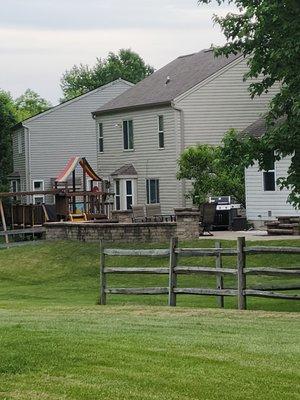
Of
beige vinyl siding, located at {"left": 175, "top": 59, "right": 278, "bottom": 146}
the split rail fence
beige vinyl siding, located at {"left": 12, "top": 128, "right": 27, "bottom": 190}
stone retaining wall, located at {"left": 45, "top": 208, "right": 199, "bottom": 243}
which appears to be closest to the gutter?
beige vinyl siding, located at {"left": 175, "top": 59, "right": 278, "bottom": 146}

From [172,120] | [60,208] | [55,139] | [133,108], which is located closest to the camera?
[60,208]

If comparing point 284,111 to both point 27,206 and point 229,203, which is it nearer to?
point 229,203

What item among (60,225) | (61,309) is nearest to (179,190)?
(60,225)

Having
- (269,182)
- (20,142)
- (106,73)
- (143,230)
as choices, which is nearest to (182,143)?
(269,182)

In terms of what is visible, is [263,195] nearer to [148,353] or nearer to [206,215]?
[206,215]

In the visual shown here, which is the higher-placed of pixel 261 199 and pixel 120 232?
pixel 261 199

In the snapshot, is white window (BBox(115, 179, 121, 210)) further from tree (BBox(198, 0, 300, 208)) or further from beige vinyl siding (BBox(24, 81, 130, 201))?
tree (BBox(198, 0, 300, 208))

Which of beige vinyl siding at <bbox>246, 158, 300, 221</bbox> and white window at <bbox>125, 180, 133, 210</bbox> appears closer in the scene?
beige vinyl siding at <bbox>246, 158, 300, 221</bbox>

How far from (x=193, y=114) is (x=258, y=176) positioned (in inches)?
254

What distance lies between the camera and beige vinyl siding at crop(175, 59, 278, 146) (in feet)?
161

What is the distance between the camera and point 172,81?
52.1 meters

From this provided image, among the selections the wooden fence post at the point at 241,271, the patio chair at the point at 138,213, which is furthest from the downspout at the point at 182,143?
the wooden fence post at the point at 241,271

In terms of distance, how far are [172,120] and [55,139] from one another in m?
15.4

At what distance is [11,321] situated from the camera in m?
15.8
